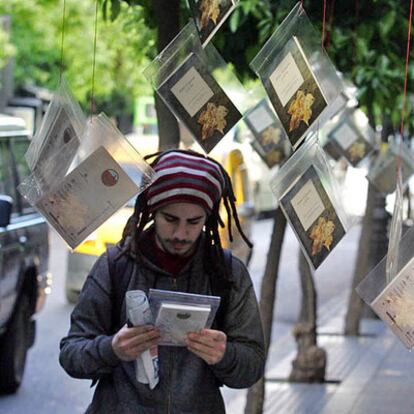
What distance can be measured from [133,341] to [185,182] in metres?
0.62

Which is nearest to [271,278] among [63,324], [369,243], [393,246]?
[393,246]

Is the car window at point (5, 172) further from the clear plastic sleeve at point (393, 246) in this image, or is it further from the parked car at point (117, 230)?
the clear plastic sleeve at point (393, 246)

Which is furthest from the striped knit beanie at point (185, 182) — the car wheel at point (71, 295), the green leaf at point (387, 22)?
the car wheel at point (71, 295)

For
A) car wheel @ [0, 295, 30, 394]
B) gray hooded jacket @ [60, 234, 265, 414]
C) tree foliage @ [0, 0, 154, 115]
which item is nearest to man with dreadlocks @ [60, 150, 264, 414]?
gray hooded jacket @ [60, 234, 265, 414]

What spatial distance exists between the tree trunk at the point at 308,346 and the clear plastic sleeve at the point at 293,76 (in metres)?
6.68

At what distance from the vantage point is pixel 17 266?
10609 millimetres

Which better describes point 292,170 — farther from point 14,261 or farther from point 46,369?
point 46,369

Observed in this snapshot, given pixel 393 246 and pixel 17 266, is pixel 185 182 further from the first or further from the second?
pixel 17 266

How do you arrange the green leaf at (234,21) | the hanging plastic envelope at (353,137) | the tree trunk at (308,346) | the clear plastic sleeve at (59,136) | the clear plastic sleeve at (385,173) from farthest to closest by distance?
1. the clear plastic sleeve at (385,173)
2. the tree trunk at (308,346)
3. the hanging plastic envelope at (353,137)
4. the green leaf at (234,21)
5. the clear plastic sleeve at (59,136)

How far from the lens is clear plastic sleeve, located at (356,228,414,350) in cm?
452

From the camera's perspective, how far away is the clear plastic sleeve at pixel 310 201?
4.92 metres

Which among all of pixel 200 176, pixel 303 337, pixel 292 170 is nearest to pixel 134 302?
pixel 200 176

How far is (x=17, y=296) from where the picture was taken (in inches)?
424

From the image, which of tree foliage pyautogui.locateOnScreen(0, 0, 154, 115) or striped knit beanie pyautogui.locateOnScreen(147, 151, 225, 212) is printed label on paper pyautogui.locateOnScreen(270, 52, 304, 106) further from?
tree foliage pyautogui.locateOnScreen(0, 0, 154, 115)
